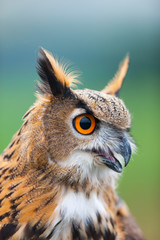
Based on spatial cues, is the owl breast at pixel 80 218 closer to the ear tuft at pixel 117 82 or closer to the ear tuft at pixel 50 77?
the ear tuft at pixel 50 77

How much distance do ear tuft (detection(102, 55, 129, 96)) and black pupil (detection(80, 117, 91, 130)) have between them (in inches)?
16.5

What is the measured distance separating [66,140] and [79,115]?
4.7 inches

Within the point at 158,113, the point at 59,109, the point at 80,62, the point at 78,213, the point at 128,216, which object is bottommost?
the point at 78,213

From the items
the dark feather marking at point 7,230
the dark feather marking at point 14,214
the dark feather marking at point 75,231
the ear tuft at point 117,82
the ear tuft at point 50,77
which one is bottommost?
the dark feather marking at point 7,230

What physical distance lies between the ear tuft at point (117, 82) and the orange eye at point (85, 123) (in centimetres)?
41

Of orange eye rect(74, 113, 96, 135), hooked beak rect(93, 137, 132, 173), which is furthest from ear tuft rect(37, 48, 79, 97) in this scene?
hooked beak rect(93, 137, 132, 173)

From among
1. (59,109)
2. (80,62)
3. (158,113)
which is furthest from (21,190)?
(158,113)

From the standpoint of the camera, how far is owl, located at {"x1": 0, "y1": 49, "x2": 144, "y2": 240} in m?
1.42

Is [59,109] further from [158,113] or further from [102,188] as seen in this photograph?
[158,113]

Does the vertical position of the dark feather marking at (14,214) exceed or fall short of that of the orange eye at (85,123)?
it falls short

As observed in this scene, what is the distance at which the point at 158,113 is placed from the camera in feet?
23.4

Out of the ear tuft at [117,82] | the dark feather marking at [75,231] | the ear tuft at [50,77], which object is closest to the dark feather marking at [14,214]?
the dark feather marking at [75,231]

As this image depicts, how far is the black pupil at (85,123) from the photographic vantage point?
1.43 m

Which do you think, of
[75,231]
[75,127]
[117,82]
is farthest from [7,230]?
[117,82]
